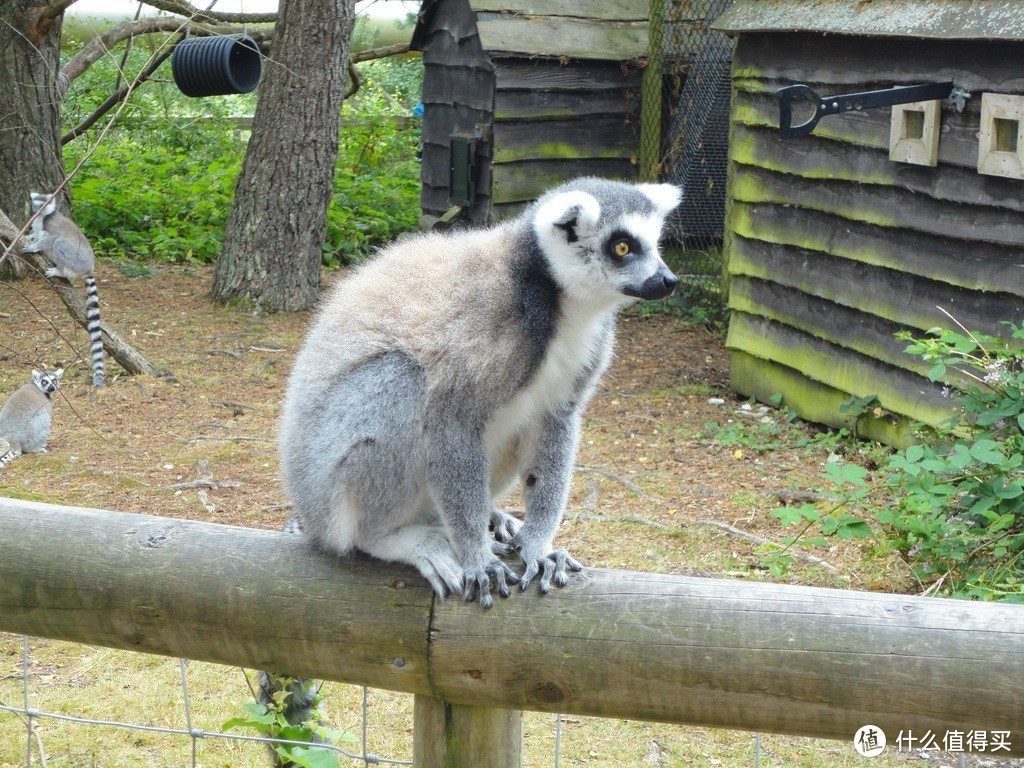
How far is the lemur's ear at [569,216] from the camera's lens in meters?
2.84

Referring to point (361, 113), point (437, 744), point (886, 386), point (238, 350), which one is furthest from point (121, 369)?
point (361, 113)

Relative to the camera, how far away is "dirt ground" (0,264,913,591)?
523cm

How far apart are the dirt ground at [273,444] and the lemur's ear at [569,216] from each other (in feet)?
7.73

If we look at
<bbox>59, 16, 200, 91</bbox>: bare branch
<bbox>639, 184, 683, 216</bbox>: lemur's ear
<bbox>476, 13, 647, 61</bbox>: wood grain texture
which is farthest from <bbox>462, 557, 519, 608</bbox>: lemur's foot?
<bbox>476, 13, 647, 61</bbox>: wood grain texture

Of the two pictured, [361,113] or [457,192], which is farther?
[361,113]

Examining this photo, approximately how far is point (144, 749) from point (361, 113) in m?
13.8

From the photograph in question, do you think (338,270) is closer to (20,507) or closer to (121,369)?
(121,369)

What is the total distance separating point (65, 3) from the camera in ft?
27.9

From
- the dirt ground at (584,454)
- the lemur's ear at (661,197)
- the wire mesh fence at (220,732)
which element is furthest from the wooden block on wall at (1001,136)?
the wire mesh fence at (220,732)

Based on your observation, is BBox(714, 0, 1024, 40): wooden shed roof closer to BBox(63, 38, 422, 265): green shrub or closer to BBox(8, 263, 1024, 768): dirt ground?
BBox(8, 263, 1024, 768): dirt ground

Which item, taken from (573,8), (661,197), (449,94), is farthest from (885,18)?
(449,94)

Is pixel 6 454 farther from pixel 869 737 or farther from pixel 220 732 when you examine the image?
pixel 869 737

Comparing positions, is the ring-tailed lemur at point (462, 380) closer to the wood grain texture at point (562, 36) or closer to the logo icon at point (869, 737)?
the logo icon at point (869, 737)

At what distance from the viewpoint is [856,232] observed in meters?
6.44
